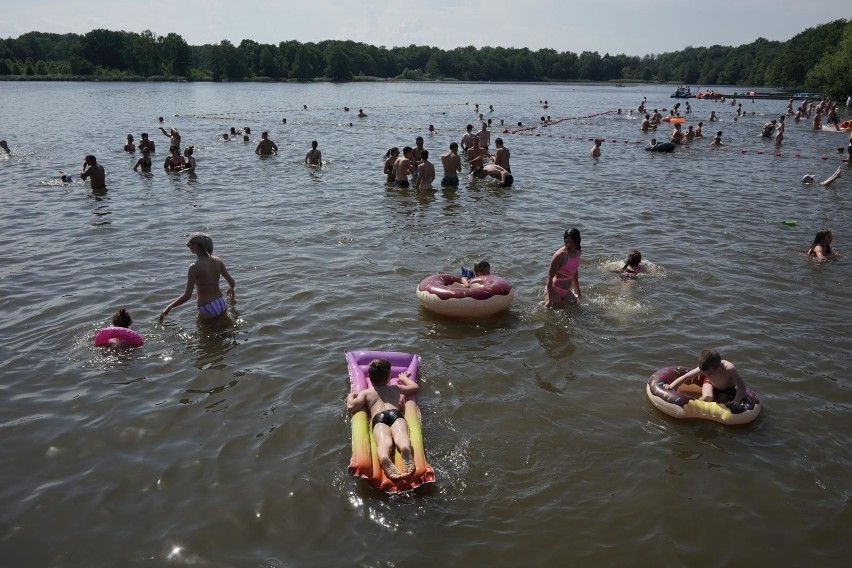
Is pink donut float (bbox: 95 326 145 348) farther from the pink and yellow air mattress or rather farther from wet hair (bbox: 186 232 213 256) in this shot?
the pink and yellow air mattress

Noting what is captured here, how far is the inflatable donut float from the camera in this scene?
20.6 ft

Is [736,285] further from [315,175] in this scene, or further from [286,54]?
[286,54]

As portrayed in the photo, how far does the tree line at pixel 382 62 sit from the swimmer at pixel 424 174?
5581 cm

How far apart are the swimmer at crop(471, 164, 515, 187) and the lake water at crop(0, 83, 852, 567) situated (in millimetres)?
2340

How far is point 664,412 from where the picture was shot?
6.55m

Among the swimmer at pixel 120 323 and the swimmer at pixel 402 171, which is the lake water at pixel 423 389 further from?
the swimmer at pixel 402 171

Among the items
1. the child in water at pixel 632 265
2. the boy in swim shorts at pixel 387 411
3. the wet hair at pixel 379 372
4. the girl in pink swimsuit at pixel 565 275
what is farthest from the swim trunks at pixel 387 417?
the child in water at pixel 632 265

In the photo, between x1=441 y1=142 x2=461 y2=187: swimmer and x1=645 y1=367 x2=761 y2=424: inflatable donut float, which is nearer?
x1=645 y1=367 x2=761 y2=424: inflatable donut float

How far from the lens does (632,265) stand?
10547mm

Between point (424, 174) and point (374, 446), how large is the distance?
1281cm

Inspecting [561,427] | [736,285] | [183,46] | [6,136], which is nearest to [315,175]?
[736,285]

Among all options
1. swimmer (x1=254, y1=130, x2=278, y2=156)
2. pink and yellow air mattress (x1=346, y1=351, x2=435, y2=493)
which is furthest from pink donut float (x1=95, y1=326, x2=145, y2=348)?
swimmer (x1=254, y1=130, x2=278, y2=156)

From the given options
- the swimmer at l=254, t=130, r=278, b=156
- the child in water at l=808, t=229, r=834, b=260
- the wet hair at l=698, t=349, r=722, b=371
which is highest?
the swimmer at l=254, t=130, r=278, b=156

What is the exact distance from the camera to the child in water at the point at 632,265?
10469 mm
